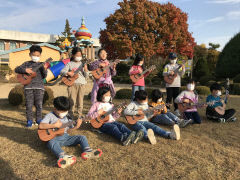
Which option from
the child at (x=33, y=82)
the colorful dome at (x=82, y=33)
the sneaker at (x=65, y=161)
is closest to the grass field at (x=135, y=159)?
the sneaker at (x=65, y=161)

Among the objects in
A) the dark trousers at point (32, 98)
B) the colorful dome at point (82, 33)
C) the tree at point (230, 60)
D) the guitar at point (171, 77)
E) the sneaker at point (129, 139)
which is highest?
the colorful dome at point (82, 33)

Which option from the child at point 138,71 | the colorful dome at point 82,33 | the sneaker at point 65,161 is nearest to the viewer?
the sneaker at point 65,161

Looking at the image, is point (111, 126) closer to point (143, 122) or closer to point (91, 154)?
point (143, 122)

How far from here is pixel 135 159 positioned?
2.73 metres

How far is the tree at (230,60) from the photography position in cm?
1424

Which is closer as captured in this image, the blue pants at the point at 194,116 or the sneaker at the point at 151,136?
the sneaker at the point at 151,136

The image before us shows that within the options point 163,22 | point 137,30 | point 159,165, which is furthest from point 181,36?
point 159,165

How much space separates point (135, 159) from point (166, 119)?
73.1 inches

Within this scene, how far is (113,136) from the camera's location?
144 inches

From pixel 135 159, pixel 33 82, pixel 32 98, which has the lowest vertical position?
pixel 135 159

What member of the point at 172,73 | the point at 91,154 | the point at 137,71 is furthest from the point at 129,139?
the point at 172,73

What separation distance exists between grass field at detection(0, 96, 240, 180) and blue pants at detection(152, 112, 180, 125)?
42 centimetres

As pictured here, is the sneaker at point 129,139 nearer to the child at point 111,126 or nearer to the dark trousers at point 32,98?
the child at point 111,126

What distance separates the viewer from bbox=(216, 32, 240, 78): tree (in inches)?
561
